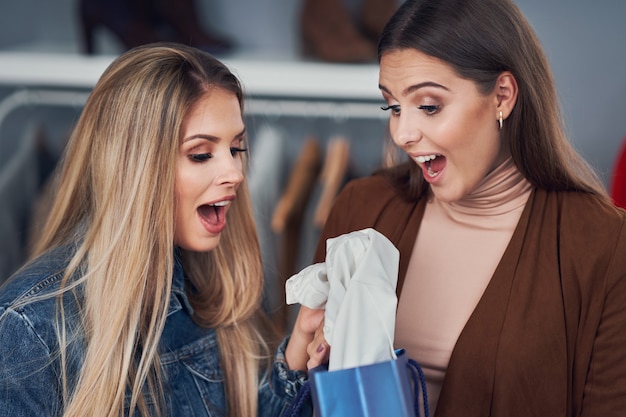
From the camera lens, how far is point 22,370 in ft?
3.86

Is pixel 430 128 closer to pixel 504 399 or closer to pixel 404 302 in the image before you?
pixel 404 302

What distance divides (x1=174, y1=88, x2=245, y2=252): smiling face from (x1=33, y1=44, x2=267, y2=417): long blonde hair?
0.07 ft

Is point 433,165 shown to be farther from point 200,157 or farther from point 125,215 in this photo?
point 125,215

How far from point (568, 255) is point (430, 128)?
0.98ft

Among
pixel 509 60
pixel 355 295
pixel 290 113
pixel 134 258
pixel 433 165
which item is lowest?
pixel 355 295

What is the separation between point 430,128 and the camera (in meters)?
1.32

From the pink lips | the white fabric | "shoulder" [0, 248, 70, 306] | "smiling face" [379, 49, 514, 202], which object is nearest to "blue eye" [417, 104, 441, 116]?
"smiling face" [379, 49, 514, 202]

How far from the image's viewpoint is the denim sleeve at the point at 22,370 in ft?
→ 3.85

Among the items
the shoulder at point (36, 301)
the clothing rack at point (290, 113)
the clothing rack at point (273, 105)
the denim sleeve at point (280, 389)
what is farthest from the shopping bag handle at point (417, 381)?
the clothing rack at point (273, 105)

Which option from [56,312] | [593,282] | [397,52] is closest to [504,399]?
[593,282]

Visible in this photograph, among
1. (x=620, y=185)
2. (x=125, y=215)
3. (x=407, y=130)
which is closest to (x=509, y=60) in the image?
(x=407, y=130)

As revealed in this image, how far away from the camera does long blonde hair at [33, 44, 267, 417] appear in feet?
4.11

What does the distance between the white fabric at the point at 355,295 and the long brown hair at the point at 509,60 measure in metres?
0.30

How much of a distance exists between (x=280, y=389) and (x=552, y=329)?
464 millimetres
